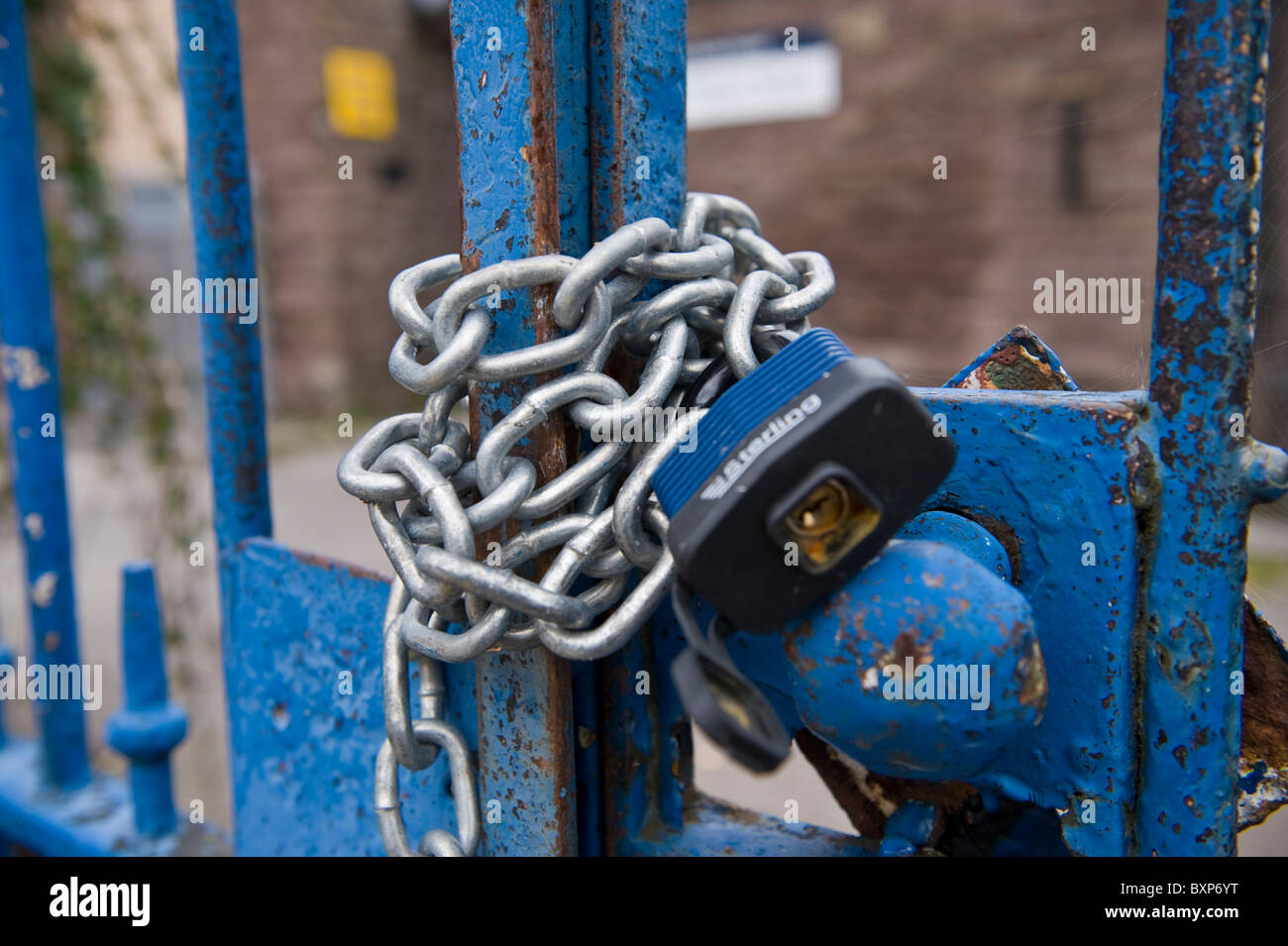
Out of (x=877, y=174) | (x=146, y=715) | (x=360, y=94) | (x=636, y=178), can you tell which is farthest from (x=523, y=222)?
(x=360, y=94)

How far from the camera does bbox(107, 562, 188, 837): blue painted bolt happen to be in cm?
121

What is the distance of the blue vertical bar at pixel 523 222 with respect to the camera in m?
0.61

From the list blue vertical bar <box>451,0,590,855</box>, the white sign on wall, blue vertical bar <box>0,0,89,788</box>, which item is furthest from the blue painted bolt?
the white sign on wall

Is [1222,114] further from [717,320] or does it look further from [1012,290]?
[1012,290]

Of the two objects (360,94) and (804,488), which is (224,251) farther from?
(360,94)

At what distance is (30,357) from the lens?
1.25 m

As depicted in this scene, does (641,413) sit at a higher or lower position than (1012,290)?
lower

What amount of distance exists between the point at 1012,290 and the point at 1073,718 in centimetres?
434

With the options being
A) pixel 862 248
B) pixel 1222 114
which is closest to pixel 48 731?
pixel 1222 114

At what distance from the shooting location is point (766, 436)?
19.5 inches

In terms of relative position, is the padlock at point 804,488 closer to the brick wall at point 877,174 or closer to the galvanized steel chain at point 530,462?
the galvanized steel chain at point 530,462

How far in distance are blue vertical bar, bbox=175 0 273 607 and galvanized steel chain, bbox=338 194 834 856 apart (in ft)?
1.32

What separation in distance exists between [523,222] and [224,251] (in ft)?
1.50

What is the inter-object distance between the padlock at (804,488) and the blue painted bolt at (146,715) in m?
0.99
